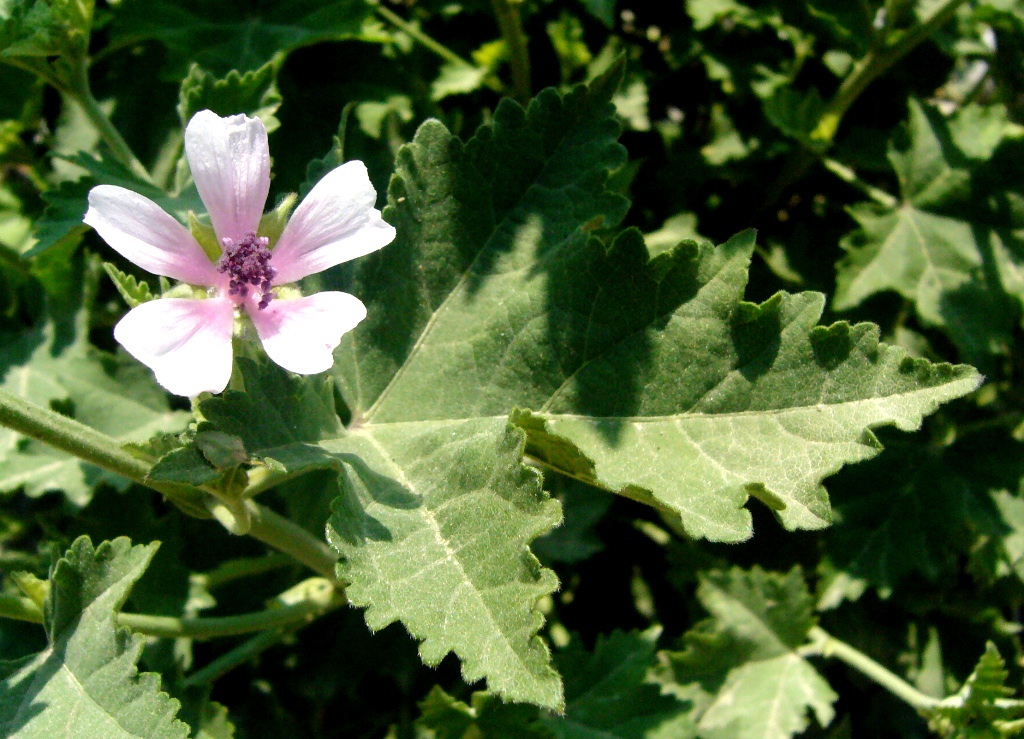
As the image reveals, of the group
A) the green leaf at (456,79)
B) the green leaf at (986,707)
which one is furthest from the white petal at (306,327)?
the green leaf at (986,707)

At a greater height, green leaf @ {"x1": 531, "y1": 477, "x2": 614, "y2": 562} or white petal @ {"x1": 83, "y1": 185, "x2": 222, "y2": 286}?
white petal @ {"x1": 83, "y1": 185, "x2": 222, "y2": 286}

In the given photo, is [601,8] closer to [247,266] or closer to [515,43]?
A: [515,43]

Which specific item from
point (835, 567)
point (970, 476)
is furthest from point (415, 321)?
point (970, 476)

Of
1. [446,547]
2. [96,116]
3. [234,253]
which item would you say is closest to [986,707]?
[446,547]

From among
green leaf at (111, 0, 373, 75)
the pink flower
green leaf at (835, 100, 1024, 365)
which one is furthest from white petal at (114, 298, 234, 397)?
green leaf at (835, 100, 1024, 365)

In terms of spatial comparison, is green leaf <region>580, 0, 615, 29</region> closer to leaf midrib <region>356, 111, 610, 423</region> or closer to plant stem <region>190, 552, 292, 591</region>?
leaf midrib <region>356, 111, 610, 423</region>

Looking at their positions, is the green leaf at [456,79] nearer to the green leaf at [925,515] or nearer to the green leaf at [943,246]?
the green leaf at [943,246]

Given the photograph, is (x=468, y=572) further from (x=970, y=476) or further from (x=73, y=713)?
(x=970, y=476)
